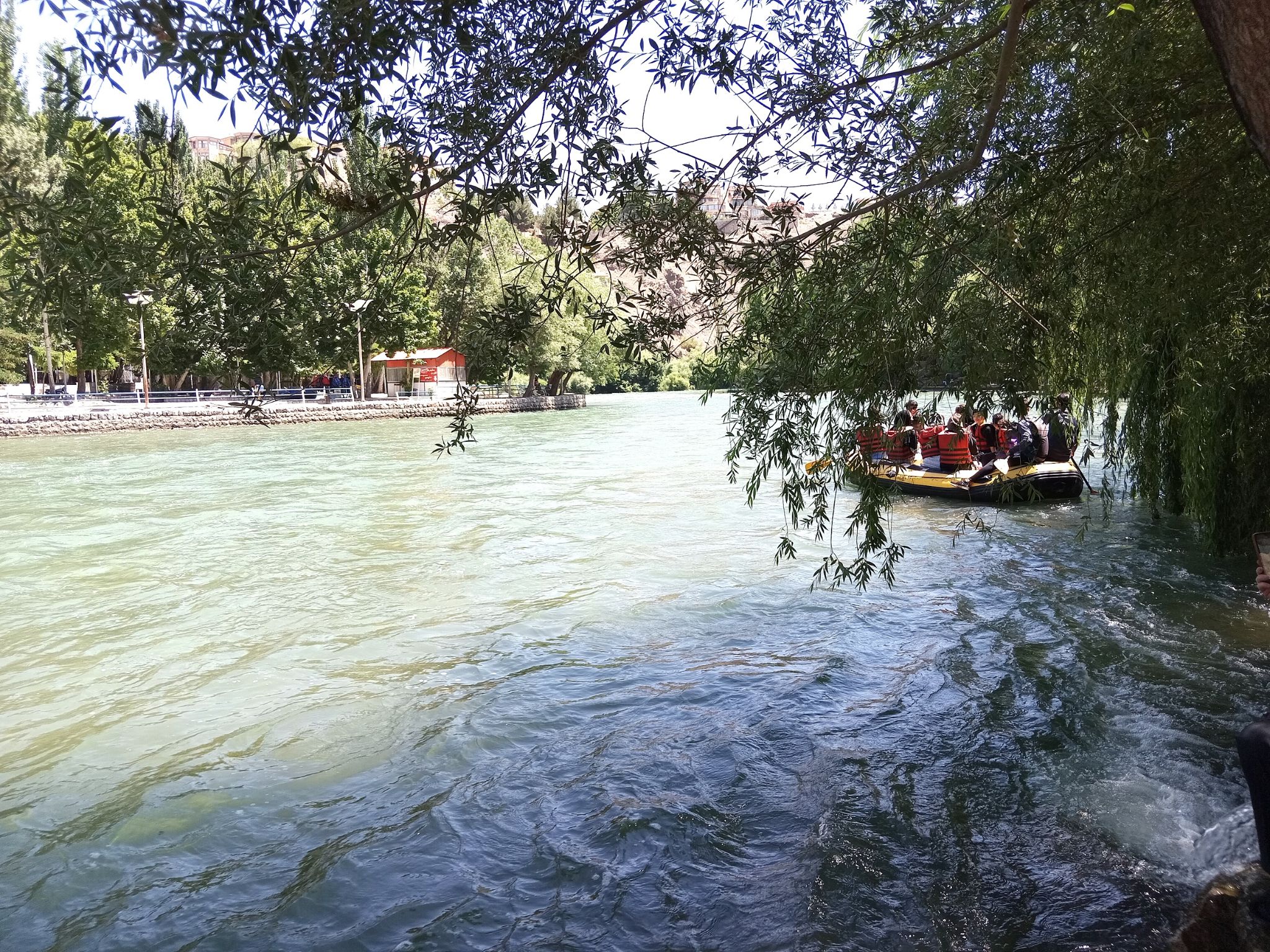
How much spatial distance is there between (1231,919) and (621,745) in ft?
12.1

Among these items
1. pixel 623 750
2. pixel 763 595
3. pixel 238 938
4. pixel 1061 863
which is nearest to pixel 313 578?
pixel 763 595

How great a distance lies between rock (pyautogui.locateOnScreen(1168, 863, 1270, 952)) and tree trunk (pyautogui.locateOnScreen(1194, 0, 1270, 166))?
8.03 ft

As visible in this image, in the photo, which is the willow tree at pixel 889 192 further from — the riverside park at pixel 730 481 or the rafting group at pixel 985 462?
the rafting group at pixel 985 462

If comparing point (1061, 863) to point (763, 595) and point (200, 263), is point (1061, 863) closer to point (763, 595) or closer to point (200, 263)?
point (200, 263)

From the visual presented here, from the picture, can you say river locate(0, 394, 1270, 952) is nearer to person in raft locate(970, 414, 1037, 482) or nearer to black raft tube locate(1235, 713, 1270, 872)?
black raft tube locate(1235, 713, 1270, 872)

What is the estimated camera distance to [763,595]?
10086 mm

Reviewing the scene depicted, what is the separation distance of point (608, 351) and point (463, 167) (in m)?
1.38

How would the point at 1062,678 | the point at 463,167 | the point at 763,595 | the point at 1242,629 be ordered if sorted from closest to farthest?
1. the point at 463,167
2. the point at 1062,678
3. the point at 1242,629
4. the point at 763,595

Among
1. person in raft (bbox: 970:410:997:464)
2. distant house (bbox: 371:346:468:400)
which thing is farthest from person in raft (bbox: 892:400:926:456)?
distant house (bbox: 371:346:468:400)

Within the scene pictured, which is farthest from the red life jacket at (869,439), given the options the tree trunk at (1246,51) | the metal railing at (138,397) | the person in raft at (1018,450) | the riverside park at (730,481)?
the metal railing at (138,397)

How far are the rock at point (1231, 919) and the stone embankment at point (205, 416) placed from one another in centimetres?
2529

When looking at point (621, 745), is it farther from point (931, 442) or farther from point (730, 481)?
point (931, 442)

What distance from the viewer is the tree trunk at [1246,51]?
2.11m

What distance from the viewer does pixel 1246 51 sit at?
2146 mm
